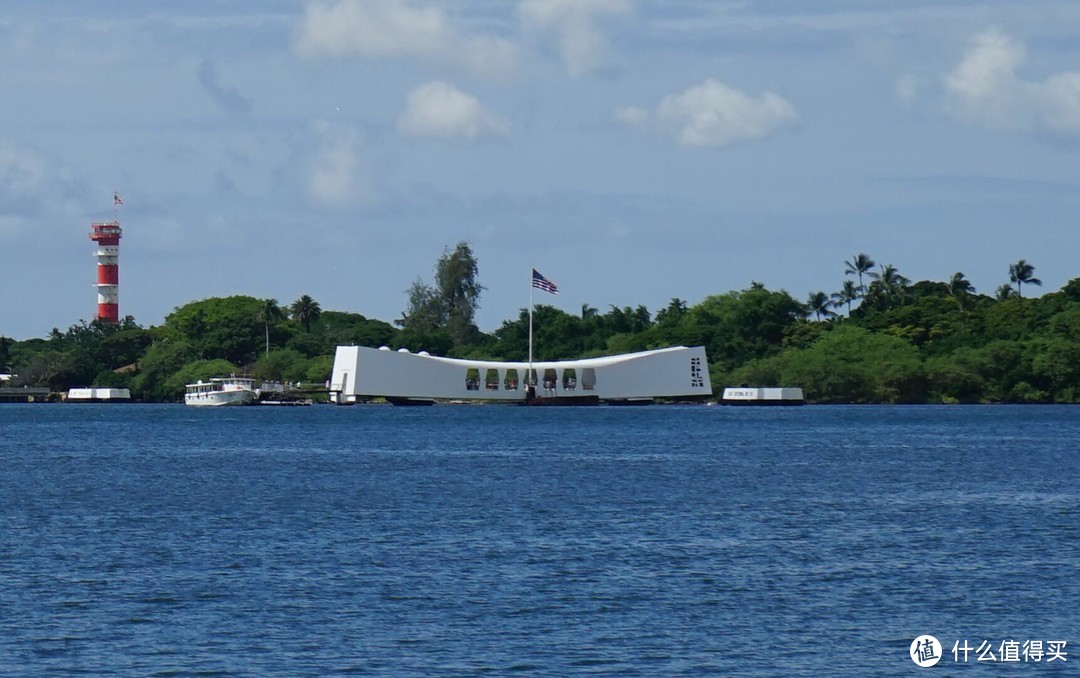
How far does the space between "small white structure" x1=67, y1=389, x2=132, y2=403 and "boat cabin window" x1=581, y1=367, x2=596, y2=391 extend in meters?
56.2

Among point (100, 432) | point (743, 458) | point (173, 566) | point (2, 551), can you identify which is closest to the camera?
point (173, 566)

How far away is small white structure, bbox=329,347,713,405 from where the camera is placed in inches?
5295

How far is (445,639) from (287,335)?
496ft

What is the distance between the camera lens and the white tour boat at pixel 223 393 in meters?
149

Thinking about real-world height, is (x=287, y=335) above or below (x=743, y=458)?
above

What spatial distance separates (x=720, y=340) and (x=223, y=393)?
43.8m

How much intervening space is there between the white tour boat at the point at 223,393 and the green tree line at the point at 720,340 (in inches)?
216

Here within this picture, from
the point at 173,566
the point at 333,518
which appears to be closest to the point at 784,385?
the point at 333,518

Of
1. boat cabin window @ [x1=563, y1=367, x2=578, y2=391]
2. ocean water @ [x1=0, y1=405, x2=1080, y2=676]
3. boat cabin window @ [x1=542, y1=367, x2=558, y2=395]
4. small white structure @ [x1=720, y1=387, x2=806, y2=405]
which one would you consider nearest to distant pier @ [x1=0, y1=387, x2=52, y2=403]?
boat cabin window @ [x1=542, y1=367, x2=558, y2=395]

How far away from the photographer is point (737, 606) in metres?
26.2

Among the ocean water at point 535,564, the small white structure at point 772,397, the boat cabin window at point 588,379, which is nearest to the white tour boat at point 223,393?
the boat cabin window at point 588,379

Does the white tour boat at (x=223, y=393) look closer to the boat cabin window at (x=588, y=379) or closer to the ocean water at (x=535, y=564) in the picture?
the boat cabin window at (x=588, y=379)

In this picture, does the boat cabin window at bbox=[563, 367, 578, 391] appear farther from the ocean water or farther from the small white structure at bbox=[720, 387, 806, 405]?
the ocean water

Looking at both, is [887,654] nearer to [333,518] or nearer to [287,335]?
[333,518]
